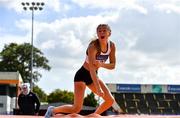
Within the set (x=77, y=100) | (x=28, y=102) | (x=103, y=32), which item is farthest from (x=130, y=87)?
(x=103, y=32)

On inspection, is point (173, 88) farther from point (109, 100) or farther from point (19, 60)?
point (109, 100)

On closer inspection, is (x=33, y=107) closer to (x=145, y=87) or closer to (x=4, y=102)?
(x=4, y=102)

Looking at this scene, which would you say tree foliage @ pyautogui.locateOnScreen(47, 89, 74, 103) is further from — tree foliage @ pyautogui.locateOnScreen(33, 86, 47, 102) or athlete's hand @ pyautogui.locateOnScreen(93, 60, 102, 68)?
athlete's hand @ pyautogui.locateOnScreen(93, 60, 102, 68)

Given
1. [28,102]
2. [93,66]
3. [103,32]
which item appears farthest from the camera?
[28,102]

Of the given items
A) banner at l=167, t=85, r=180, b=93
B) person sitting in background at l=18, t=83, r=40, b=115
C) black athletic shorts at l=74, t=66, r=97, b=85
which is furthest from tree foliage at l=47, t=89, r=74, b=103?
black athletic shorts at l=74, t=66, r=97, b=85

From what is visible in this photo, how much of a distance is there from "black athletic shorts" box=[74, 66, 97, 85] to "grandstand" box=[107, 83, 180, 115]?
56194mm

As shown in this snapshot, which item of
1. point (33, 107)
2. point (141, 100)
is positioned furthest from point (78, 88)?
point (141, 100)

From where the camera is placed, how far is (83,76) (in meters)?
7.57

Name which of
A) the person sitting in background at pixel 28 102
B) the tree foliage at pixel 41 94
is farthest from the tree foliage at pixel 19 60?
the person sitting in background at pixel 28 102

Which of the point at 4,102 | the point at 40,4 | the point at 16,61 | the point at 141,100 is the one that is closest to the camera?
the point at 40,4

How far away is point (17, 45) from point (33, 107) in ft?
237

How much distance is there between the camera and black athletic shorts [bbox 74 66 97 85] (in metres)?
7.55

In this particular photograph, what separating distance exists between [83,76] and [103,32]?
27.7 inches

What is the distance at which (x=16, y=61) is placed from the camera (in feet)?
264
